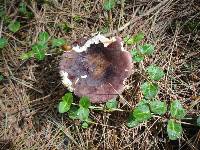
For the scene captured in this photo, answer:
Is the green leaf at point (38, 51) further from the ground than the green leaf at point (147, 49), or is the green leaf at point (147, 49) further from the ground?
the green leaf at point (147, 49)

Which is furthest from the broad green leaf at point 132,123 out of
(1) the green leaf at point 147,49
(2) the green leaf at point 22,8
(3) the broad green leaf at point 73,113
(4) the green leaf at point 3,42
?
(2) the green leaf at point 22,8

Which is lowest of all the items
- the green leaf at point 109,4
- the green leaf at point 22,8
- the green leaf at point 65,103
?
the green leaf at point 65,103

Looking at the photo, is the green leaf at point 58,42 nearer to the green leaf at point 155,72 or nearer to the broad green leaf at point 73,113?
the broad green leaf at point 73,113

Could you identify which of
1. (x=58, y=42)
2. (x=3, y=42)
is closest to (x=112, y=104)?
(x=58, y=42)

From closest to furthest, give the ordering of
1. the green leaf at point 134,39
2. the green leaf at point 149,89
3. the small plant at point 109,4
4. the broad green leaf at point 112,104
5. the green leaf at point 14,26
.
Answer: the green leaf at point 149,89, the broad green leaf at point 112,104, the green leaf at point 134,39, the small plant at point 109,4, the green leaf at point 14,26

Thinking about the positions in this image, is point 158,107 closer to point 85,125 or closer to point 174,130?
point 174,130

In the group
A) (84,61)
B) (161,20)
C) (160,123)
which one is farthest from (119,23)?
(160,123)

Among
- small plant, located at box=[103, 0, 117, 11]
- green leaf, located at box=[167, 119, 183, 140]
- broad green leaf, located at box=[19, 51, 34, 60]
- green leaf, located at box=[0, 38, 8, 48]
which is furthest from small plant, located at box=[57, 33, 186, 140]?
green leaf, located at box=[0, 38, 8, 48]
